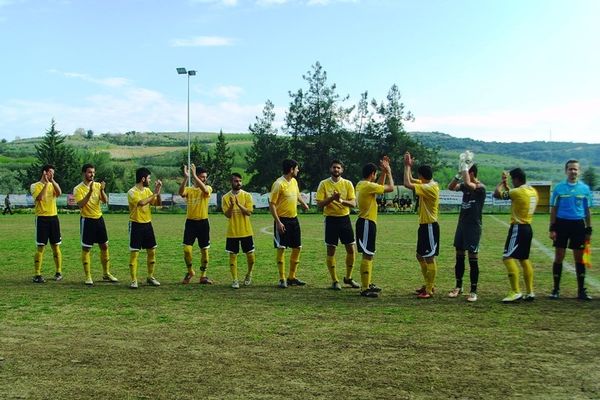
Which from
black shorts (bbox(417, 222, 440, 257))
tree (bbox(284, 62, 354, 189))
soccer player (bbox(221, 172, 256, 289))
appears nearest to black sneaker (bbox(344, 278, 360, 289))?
black shorts (bbox(417, 222, 440, 257))

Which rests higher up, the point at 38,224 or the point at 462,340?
the point at 38,224

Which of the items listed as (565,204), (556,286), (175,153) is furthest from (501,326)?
(175,153)

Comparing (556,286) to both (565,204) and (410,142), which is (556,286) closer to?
(565,204)

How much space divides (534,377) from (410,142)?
6778cm

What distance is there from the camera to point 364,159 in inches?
2879

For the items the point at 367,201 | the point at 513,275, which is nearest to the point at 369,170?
the point at 367,201

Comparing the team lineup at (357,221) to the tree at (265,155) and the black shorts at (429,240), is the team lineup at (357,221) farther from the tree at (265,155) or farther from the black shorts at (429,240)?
the tree at (265,155)

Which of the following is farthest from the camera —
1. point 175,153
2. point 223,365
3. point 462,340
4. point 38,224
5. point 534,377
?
point 175,153

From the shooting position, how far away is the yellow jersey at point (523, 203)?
31.6 feet

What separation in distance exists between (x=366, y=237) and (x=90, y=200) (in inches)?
224

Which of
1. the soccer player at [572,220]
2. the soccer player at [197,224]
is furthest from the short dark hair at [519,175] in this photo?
the soccer player at [197,224]

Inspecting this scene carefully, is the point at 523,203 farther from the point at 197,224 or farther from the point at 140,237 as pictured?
the point at 140,237

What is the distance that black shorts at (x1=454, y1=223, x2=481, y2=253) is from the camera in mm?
9883

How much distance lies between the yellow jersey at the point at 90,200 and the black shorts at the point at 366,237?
5.46m
